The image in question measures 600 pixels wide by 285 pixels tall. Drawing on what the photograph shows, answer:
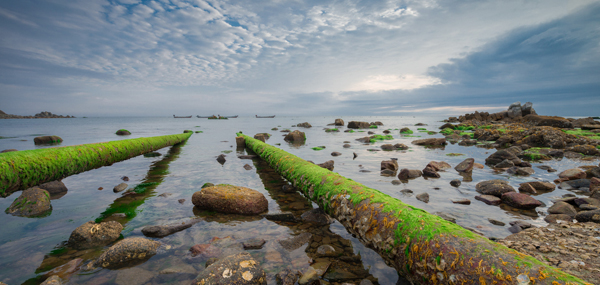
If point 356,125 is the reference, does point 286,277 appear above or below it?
above

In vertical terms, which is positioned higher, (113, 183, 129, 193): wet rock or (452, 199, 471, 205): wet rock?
(113, 183, 129, 193): wet rock

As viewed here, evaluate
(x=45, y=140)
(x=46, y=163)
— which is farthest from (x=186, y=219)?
(x=45, y=140)

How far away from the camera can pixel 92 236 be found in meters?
4.58

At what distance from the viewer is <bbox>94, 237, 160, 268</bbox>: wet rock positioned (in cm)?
383

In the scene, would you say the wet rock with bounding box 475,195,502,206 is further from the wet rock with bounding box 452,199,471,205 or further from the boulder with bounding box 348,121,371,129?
the boulder with bounding box 348,121,371,129

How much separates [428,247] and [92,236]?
607 cm

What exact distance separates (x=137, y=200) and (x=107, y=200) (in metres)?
0.97

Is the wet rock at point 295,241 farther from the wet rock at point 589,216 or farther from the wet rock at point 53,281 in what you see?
the wet rock at point 589,216

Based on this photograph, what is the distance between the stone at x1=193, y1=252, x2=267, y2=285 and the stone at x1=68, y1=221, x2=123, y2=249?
2.80 meters

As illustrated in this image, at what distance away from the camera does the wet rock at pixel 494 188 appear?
7.36m

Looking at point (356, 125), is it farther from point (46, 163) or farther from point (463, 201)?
point (46, 163)

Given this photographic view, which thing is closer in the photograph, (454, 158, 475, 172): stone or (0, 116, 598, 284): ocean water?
(0, 116, 598, 284): ocean water

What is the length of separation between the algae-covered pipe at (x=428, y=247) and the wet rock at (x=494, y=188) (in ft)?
18.3

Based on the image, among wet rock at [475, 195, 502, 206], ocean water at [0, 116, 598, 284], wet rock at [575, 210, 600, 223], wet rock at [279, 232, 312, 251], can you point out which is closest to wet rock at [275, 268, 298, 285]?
ocean water at [0, 116, 598, 284]
